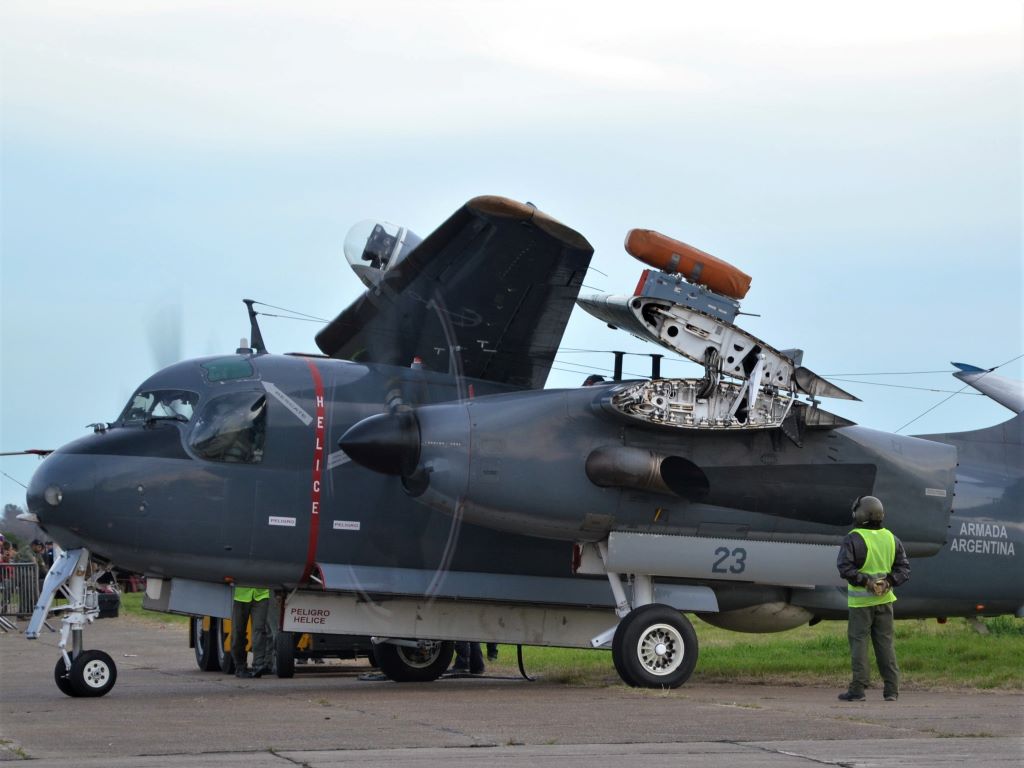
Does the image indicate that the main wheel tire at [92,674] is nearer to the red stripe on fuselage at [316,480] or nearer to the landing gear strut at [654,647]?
the red stripe on fuselage at [316,480]

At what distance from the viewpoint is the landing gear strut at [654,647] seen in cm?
1479

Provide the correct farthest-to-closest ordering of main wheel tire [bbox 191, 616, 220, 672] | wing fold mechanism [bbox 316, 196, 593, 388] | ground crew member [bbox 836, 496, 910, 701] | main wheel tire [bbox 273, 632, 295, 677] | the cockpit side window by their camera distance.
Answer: main wheel tire [bbox 191, 616, 220, 672], main wheel tire [bbox 273, 632, 295, 677], wing fold mechanism [bbox 316, 196, 593, 388], the cockpit side window, ground crew member [bbox 836, 496, 910, 701]

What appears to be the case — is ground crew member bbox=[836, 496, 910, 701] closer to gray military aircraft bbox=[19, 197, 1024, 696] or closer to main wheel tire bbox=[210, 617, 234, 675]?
gray military aircraft bbox=[19, 197, 1024, 696]

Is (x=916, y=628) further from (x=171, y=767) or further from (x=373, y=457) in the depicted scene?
(x=171, y=767)

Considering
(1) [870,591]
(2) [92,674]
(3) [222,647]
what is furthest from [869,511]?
(3) [222,647]

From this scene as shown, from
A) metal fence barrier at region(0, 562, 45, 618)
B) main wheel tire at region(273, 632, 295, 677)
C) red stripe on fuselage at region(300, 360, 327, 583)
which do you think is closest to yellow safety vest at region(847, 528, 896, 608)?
red stripe on fuselage at region(300, 360, 327, 583)

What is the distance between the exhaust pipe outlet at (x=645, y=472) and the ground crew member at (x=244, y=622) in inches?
238

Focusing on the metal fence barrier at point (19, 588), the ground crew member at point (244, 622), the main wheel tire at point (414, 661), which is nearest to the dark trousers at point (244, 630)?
the ground crew member at point (244, 622)

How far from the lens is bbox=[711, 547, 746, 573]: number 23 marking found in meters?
15.6

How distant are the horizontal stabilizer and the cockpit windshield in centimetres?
996

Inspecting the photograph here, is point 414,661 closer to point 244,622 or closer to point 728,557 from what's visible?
point 244,622

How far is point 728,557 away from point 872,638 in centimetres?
268

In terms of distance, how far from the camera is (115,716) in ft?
40.7

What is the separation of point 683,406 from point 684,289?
1.28 metres
